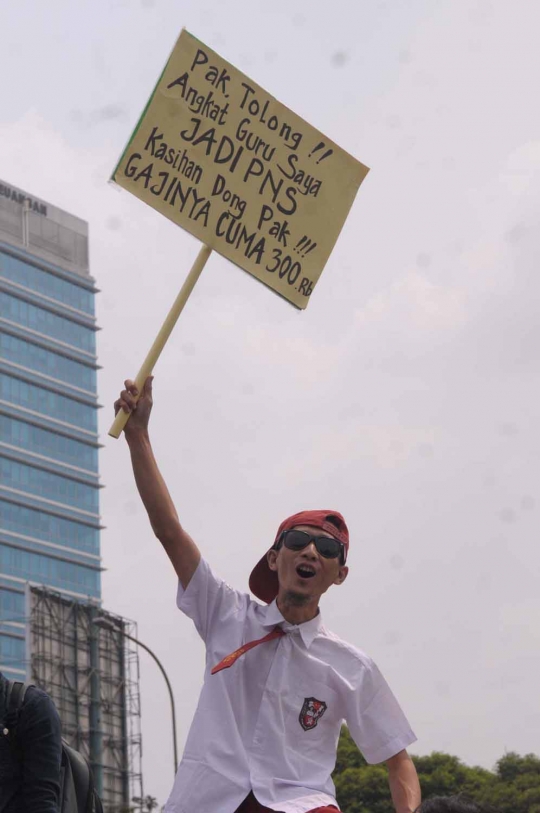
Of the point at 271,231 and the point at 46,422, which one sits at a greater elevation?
the point at 46,422

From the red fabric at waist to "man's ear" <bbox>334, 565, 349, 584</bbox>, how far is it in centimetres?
87

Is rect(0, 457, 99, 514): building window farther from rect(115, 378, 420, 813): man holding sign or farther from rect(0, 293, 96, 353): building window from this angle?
rect(115, 378, 420, 813): man holding sign

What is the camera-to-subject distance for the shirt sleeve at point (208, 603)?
504cm

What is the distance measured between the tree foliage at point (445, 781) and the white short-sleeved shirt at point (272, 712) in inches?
1619

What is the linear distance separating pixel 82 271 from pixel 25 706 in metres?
95.1

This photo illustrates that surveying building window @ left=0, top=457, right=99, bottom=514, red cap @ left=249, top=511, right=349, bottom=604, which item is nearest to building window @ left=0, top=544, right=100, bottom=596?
building window @ left=0, top=457, right=99, bottom=514

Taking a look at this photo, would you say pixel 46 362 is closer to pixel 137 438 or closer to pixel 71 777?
pixel 137 438

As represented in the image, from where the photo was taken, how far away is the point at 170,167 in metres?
5.73

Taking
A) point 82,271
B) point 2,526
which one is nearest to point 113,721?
point 2,526

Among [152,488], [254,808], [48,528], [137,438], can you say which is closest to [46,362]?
[48,528]

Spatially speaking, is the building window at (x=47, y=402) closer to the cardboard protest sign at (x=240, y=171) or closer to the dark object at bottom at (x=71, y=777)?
the cardboard protest sign at (x=240, y=171)

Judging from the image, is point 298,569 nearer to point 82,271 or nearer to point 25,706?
point 25,706

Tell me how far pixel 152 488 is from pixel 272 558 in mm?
534

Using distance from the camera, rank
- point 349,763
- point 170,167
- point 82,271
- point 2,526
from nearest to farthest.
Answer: point 170,167 < point 349,763 < point 2,526 < point 82,271
